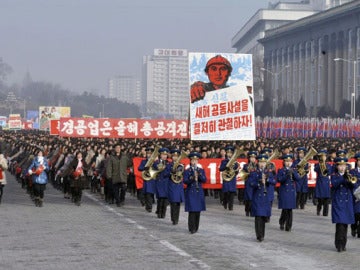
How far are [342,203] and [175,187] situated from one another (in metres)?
4.55

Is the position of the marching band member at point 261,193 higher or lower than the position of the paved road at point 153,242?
higher

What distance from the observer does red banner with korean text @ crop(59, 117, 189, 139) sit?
152 ft

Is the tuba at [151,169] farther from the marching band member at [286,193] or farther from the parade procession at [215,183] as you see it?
the marching band member at [286,193]

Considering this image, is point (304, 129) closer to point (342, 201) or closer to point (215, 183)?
point (215, 183)

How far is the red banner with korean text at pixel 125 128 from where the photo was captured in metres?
46.3

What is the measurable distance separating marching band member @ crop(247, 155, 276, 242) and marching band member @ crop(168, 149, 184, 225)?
Result: 2375mm

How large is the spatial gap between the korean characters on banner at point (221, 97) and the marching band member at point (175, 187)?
563 cm

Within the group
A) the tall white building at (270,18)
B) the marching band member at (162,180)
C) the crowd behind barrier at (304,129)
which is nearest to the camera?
the marching band member at (162,180)

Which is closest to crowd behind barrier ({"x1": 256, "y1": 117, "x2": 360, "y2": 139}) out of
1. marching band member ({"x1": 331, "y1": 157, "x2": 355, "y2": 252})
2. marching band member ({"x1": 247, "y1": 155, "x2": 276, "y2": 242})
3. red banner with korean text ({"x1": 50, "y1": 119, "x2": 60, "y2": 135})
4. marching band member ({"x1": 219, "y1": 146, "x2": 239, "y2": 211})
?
red banner with korean text ({"x1": 50, "y1": 119, "x2": 60, "y2": 135})

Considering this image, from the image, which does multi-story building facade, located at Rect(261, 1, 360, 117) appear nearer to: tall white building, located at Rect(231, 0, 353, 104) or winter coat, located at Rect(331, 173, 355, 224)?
tall white building, located at Rect(231, 0, 353, 104)

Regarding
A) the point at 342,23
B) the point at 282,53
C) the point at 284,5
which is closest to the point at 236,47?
the point at 284,5

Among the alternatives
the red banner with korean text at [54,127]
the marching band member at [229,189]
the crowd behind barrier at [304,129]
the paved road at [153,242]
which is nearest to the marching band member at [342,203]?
the paved road at [153,242]

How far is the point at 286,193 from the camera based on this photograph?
17.6 m

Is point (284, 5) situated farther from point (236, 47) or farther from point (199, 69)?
point (199, 69)
